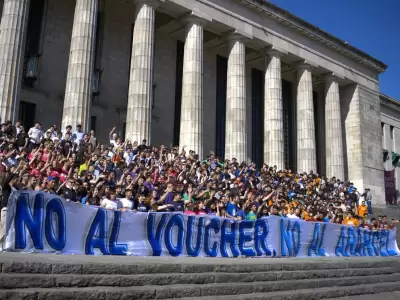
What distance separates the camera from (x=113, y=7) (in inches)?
921

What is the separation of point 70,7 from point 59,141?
1153 cm

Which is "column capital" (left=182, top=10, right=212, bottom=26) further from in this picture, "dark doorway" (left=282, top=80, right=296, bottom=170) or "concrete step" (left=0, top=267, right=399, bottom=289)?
"concrete step" (left=0, top=267, right=399, bottom=289)

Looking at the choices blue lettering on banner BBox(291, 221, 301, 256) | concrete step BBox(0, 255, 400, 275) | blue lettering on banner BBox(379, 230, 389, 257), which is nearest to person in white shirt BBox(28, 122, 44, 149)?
concrete step BBox(0, 255, 400, 275)

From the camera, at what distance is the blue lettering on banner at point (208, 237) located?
32.8 ft

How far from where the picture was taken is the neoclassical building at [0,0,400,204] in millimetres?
18047

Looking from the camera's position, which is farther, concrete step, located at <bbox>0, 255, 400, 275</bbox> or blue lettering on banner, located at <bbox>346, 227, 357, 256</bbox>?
blue lettering on banner, located at <bbox>346, 227, 357, 256</bbox>

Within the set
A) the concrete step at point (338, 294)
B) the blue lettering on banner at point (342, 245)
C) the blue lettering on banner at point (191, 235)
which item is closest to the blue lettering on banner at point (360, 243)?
the blue lettering on banner at point (342, 245)

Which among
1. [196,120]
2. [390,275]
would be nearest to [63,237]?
[390,275]

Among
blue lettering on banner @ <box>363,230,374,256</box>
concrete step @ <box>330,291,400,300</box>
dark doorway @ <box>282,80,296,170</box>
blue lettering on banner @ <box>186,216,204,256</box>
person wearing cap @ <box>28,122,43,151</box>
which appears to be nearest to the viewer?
concrete step @ <box>330,291,400,300</box>

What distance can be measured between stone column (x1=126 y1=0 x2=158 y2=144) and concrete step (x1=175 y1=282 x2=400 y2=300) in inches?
458

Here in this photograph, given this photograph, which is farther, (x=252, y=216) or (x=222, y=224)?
(x=252, y=216)

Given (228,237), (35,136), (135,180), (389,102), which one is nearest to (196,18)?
(35,136)

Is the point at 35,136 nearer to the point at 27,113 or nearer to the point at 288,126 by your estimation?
the point at 27,113

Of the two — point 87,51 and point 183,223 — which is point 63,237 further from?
point 87,51
